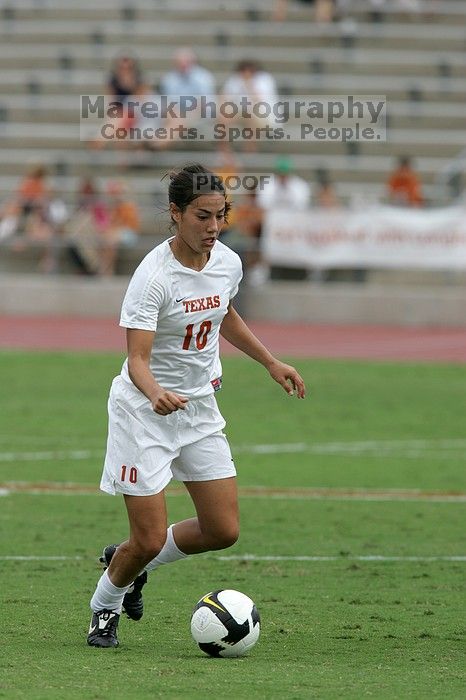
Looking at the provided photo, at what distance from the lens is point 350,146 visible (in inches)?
1128

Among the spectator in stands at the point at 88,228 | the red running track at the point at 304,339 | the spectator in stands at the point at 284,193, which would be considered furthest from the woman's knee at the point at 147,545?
the spectator in stands at the point at 88,228

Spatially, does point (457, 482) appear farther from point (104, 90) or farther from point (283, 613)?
point (104, 90)

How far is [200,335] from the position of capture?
655cm

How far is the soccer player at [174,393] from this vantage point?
6395 millimetres

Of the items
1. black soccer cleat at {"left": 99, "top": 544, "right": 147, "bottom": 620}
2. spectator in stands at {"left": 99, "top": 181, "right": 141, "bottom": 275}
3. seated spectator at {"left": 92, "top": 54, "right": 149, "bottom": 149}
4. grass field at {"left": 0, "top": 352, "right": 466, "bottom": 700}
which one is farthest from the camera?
seated spectator at {"left": 92, "top": 54, "right": 149, "bottom": 149}

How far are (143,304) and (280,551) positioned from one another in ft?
10.7

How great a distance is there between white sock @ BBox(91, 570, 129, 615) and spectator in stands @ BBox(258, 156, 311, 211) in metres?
17.8

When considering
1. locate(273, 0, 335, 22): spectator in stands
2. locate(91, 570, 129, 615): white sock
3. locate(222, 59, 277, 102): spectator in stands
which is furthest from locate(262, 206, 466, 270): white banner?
locate(91, 570, 129, 615): white sock

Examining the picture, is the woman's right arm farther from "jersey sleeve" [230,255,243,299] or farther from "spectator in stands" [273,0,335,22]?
"spectator in stands" [273,0,335,22]

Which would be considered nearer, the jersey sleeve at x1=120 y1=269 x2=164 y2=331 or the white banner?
the jersey sleeve at x1=120 y1=269 x2=164 y2=331

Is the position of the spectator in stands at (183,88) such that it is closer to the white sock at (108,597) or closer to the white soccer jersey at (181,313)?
the white soccer jersey at (181,313)

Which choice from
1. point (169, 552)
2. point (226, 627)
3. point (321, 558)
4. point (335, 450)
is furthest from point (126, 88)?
point (226, 627)

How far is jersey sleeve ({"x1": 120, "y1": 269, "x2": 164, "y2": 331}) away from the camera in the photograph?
6.27 meters

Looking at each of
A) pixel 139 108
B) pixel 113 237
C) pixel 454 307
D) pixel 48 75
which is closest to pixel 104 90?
pixel 48 75
